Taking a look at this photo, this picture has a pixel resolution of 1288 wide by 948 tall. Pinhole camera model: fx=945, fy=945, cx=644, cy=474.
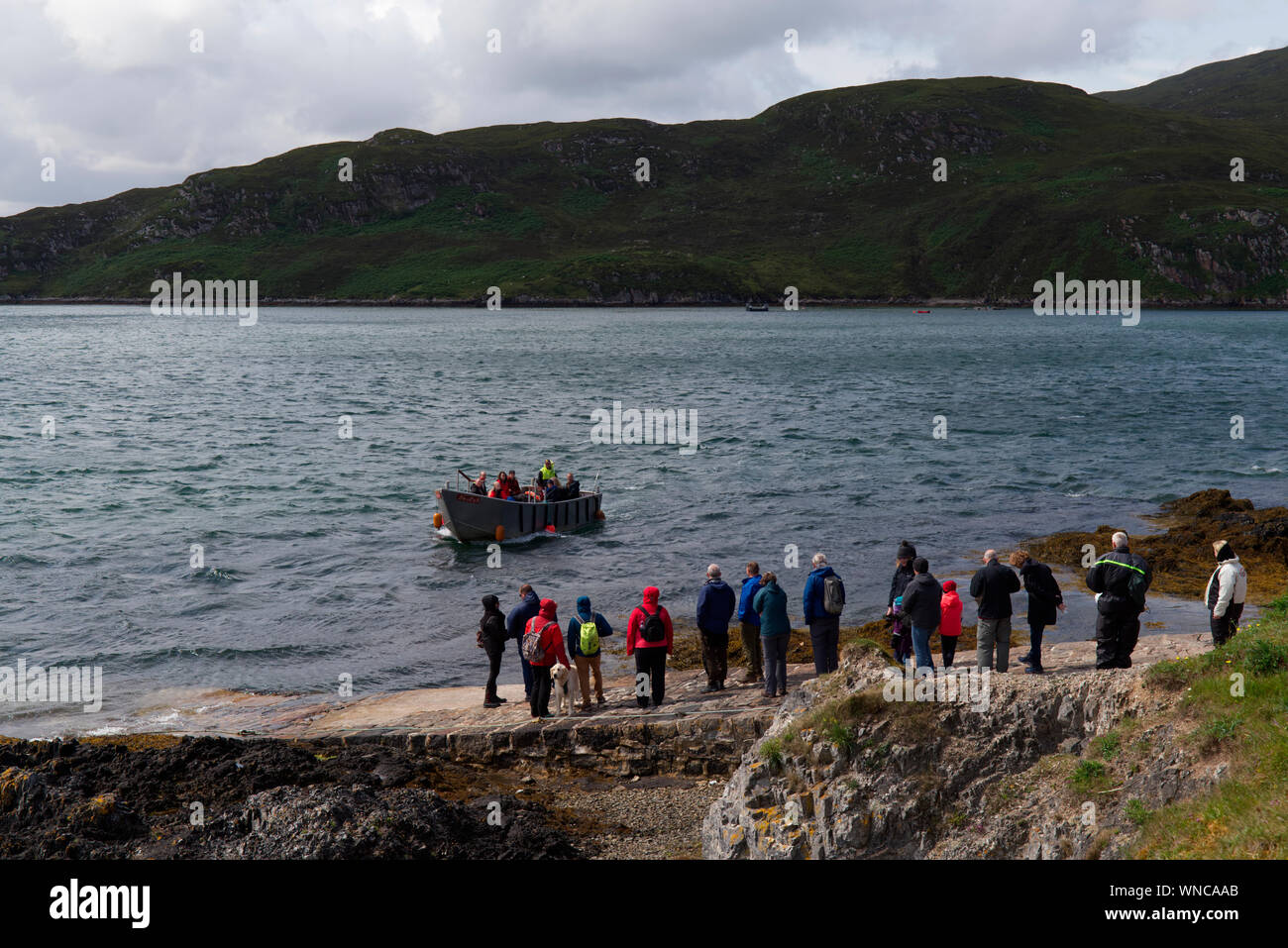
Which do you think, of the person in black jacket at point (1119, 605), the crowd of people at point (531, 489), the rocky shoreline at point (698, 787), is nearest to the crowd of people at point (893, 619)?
the person in black jacket at point (1119, 605)

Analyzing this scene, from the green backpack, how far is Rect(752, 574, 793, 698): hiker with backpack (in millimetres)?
2880

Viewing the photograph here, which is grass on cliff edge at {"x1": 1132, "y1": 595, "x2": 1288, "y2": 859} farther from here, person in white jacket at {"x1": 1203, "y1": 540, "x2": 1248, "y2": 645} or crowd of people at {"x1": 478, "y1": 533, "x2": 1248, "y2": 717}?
person in white jacket at {"x1": 1203, "y1": 540, "x2": 1248, "y2": 645}

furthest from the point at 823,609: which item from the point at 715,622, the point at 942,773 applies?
the point at 942,773

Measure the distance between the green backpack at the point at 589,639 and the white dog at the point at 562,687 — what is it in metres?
0.45

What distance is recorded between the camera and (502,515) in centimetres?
3403

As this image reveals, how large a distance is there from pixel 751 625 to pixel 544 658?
3.75 meters

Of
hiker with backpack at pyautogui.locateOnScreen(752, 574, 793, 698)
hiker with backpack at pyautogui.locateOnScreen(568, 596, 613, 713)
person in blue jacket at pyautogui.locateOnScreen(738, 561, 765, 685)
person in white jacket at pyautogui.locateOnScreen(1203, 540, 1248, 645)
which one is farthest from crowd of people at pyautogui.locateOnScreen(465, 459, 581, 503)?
person in white jacket at pyautogui.locateOnScreen(1203, 540, 1248, 645)

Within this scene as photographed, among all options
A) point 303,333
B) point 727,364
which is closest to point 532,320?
point 303,333

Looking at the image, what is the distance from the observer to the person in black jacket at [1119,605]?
14.5 m
